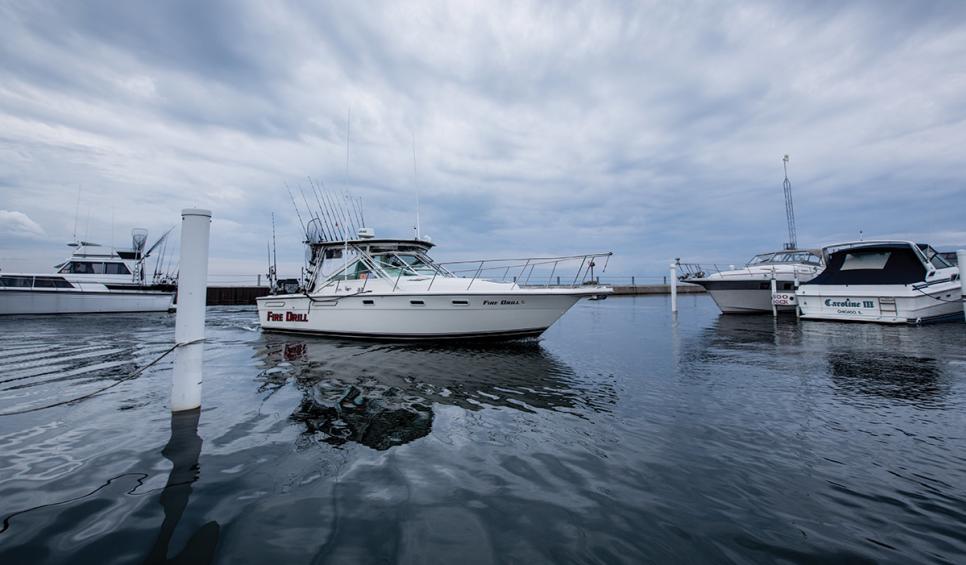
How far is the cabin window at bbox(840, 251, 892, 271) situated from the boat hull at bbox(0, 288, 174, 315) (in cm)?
3296

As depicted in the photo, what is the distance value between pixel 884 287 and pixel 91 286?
35.5m

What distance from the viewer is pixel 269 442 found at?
3.67m

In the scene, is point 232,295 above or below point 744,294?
above

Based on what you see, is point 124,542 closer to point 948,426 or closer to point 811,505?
point 811,505

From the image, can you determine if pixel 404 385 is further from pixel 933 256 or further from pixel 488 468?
pixel 933 256

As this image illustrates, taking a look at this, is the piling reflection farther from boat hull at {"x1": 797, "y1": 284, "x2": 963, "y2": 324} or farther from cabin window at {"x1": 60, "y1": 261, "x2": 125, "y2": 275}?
cabin window at {"x1": 60, "y1": 261, "x2": 125, "y2": 275}

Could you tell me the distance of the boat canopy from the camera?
1440cm

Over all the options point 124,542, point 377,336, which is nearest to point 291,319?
point 377,336

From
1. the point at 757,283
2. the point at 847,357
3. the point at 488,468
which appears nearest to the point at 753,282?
the point at 757,283

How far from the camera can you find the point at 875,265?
15.3m

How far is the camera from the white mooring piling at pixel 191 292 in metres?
→ 3.82

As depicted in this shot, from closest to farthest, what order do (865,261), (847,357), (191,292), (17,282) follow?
(191,292), (847,357), (865,261), (17,282)

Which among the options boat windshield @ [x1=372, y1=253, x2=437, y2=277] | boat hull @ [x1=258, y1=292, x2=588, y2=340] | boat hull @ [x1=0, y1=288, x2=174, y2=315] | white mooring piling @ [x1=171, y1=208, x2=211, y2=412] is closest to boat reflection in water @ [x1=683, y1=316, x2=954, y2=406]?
boat hull @ [x1=258, y1=292, x2=588, y2=340]

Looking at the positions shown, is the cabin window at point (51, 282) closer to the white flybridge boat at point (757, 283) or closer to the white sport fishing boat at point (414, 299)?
the white sport fishing boat at point (414, 299)
